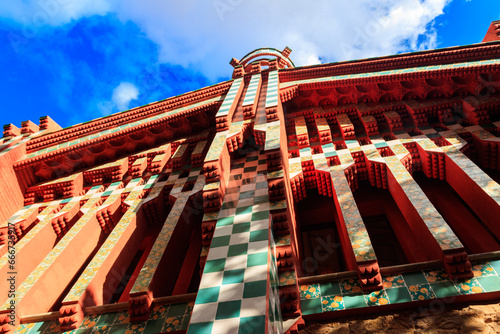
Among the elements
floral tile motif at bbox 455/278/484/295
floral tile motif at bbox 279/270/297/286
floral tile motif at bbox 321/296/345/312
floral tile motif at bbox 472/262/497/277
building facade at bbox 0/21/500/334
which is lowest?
floral tile motif at bbox 321/296/345/312

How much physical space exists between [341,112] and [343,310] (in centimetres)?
572

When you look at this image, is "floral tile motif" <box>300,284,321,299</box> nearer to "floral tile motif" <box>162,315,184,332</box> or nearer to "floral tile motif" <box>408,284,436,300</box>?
"floral tile motif" <box>408,284,436,300</box>

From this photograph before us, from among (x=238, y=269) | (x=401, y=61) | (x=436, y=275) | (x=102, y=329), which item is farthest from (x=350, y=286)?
(x=401, y=61)

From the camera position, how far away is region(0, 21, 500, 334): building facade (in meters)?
3.82

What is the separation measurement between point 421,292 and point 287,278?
1729 millimetres

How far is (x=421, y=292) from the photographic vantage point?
370cm

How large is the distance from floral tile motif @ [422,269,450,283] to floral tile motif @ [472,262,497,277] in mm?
354

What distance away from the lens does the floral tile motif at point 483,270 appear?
3.74 metres

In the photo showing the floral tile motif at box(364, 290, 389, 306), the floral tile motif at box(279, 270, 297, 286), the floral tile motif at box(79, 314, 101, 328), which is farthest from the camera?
the floral tile motif at box(79, 314, 101, 328)

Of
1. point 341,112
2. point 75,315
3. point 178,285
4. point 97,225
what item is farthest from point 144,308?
point 341,112

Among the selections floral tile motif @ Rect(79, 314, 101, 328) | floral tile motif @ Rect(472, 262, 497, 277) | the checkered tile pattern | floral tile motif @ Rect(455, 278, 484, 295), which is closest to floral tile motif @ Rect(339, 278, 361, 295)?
floral tile motif @ Rect(455, 278, 484, 295)

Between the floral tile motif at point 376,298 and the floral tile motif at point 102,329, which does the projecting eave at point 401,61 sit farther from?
the floral tile motif at point 102,329

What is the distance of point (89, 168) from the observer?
28.7 feet

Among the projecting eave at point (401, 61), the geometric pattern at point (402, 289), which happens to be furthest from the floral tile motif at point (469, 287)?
the projecting eave at point (401, 61)
